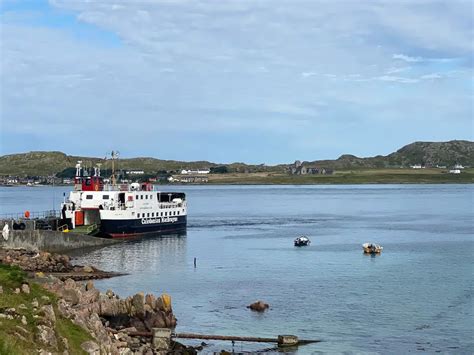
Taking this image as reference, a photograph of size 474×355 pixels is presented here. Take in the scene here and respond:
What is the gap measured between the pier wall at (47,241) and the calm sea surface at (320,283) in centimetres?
216

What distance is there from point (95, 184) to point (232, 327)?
161 ft

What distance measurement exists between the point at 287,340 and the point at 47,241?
39.9 metres

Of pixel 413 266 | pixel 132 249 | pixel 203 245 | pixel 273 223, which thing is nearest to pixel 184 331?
pixel 413 266

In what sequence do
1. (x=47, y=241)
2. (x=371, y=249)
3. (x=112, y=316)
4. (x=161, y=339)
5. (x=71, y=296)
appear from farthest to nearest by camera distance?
(x=371, y=249), (x=47, y=241), (x=112, y=316), (x=161, y=339), (x=71, y=296)

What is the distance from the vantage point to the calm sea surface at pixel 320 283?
40.0 meters

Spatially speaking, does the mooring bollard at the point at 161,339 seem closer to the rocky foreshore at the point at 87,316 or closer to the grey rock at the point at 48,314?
the rocky foreshore at the point at 87,316

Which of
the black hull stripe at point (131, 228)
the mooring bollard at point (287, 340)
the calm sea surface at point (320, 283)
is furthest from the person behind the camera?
the black hull stripe at point (131, 228)

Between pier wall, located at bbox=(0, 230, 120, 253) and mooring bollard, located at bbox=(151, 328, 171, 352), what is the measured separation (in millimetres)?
35806

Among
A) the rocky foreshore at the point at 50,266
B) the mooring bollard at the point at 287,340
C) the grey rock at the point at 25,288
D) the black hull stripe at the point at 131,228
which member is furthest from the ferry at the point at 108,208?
the grey rock at the point at 25,288

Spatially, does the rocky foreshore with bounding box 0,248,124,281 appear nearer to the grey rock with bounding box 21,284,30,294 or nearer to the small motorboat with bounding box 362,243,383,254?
the grey rock with bounding box 21,284,30,294

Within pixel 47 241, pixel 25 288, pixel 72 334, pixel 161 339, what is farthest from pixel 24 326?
pixel 47 241

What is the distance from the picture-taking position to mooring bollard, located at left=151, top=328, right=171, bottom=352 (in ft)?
109

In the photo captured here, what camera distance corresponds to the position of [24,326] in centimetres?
2327

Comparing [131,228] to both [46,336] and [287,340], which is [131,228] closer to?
[287,340]
